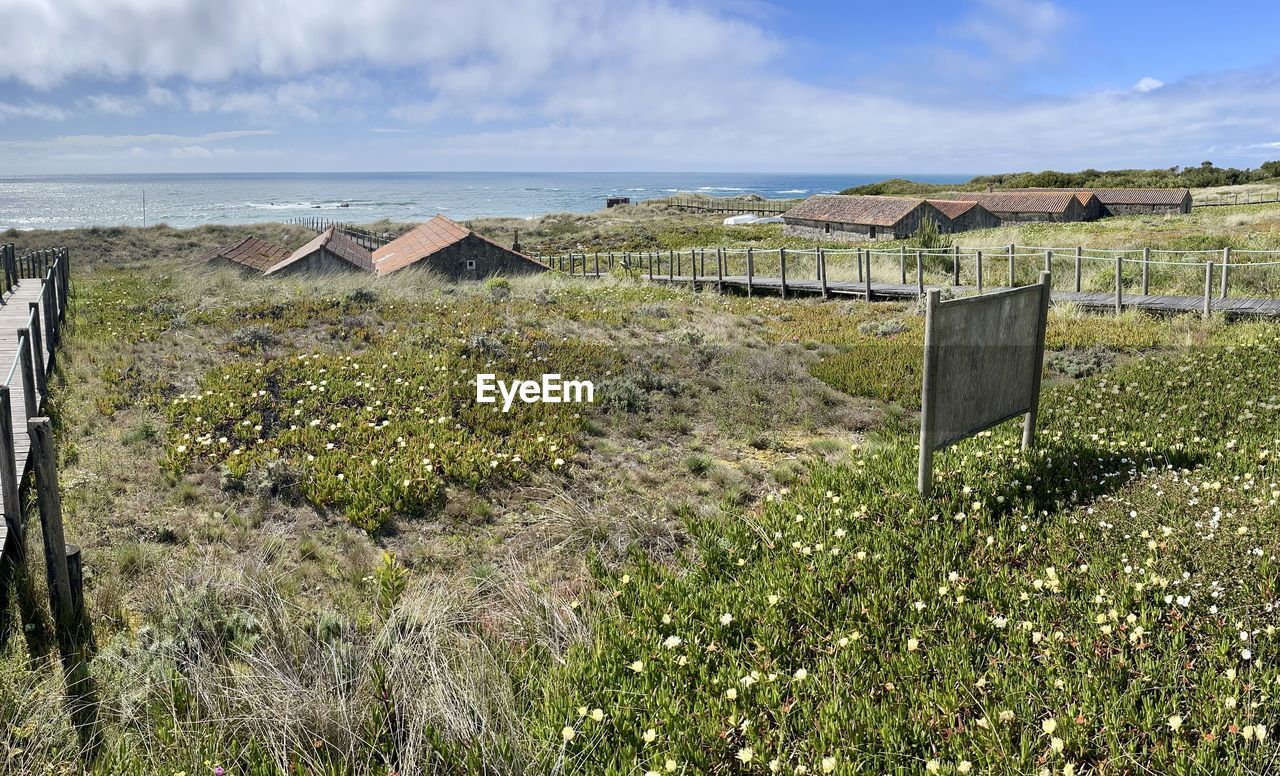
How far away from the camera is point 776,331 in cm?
1808

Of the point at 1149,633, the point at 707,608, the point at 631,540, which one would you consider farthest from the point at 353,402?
the point at 1149,633

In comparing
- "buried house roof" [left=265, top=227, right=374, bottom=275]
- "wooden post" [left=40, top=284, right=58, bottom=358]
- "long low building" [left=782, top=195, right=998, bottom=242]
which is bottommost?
"wooden post" [left=40, top=284, right=58, bottom=358]

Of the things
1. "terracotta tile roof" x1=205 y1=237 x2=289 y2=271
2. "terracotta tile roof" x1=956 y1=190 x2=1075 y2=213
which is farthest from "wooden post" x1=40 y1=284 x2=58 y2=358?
"terracotta tile roof" x1=956 y1=190 x2=1075 y2=213

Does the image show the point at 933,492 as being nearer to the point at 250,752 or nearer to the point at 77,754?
the point at 250,752

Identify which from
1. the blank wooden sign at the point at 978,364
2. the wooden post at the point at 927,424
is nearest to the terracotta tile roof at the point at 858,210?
the blank wooden sign at the point at 978,364

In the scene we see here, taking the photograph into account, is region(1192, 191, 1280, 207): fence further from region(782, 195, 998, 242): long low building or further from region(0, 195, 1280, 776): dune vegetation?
region(0, 195, 1280, 776): dune vegetation

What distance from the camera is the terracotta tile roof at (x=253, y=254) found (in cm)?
3744

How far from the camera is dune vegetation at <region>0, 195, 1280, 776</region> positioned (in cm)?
392

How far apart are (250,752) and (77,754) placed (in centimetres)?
82

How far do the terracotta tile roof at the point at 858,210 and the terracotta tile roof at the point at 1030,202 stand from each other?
9395mm

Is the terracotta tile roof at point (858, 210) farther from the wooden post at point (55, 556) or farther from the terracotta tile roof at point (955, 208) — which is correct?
the wooden post at point (55, 556)

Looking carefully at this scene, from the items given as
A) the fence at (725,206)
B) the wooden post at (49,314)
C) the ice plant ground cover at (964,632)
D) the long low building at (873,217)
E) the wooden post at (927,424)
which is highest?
the fence at (725,206)

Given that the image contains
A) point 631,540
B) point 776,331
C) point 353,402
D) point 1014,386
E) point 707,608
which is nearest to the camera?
point 707,608

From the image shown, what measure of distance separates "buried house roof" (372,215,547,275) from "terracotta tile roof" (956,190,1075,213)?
45.8 meters
